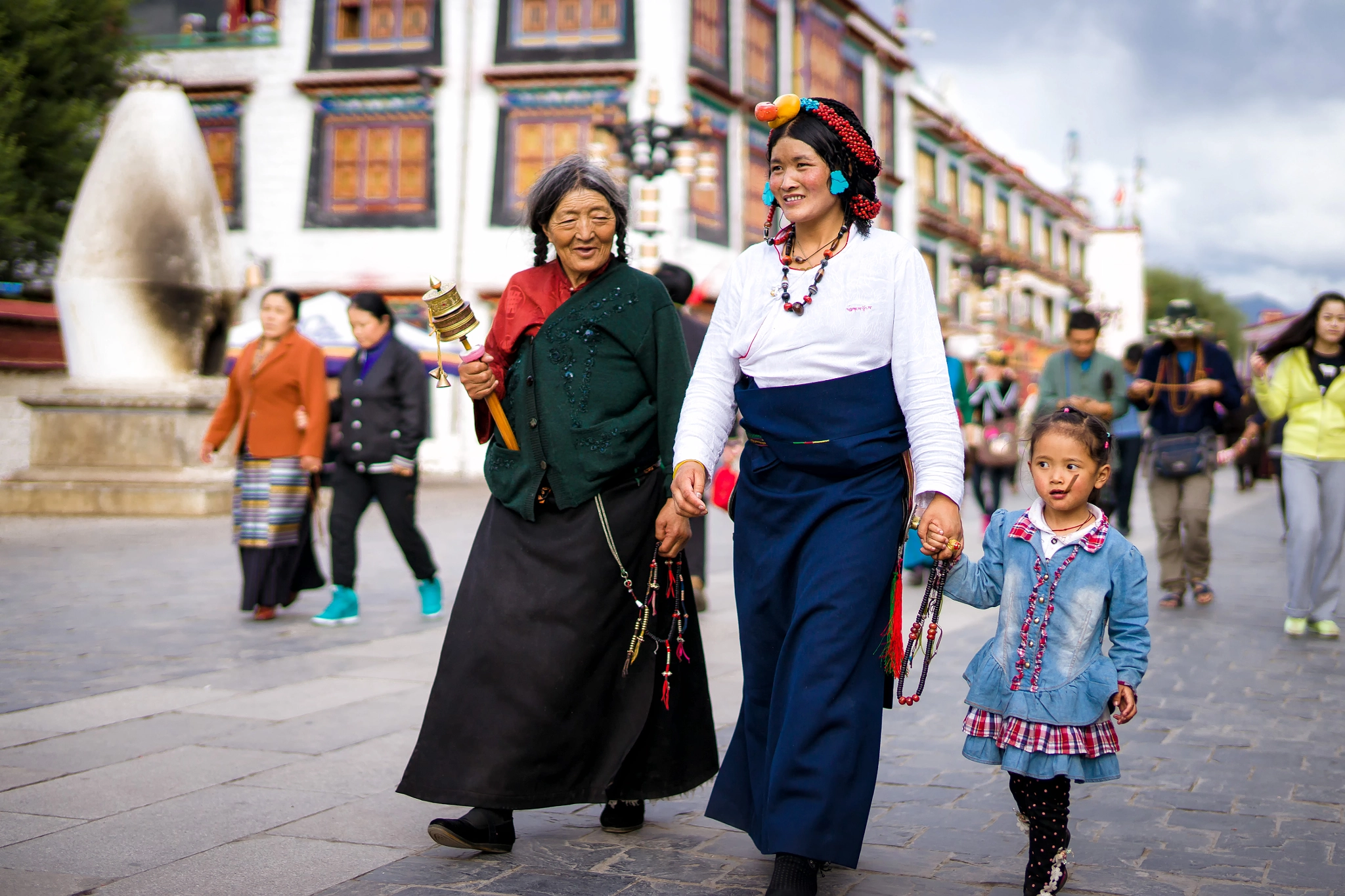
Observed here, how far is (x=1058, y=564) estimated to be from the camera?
11.1ft

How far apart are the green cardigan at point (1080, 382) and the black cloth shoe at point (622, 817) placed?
5.39 meters

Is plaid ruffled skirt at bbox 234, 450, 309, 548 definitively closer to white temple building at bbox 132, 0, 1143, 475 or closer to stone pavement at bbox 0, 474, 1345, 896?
stone pavement at bbox 0, 474, 1345, 896

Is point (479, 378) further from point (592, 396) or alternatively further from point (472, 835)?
point (472, 835)

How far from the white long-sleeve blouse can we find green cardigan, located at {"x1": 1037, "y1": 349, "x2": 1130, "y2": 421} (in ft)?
17.9

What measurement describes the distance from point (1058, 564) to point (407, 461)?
17.1ft

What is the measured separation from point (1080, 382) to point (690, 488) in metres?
5.91

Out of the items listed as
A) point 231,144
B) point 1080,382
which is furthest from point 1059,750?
point 231,144

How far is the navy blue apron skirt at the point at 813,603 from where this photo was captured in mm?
3207

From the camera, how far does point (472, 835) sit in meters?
3.64

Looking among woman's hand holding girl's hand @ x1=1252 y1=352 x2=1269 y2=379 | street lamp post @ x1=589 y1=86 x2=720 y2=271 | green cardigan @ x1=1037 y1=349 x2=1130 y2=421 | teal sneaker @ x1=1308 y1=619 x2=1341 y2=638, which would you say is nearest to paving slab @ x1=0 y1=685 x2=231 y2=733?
green cardigan @ x1=1037 y1=349 x2=1130 y2=421

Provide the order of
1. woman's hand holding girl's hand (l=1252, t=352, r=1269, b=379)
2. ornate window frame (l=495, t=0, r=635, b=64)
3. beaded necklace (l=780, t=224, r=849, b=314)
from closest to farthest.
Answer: beaded necklace (l=780, t=224, r=849, b=314)
woman's hand holding girl's hand (l=1252, t=352, r=1269, b=379)
ornate window frame (l=495, t=0, r=635, b=64)

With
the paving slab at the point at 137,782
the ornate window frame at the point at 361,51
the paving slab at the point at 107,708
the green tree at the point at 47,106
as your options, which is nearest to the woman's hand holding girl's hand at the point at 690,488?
the paving slab at the point at 137,782

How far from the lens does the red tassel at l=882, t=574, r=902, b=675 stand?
3.34m

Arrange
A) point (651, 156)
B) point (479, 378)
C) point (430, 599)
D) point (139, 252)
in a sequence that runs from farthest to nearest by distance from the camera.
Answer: point (651, 156)
point (139, 252)
point (430, 599)
point (479, 378)
